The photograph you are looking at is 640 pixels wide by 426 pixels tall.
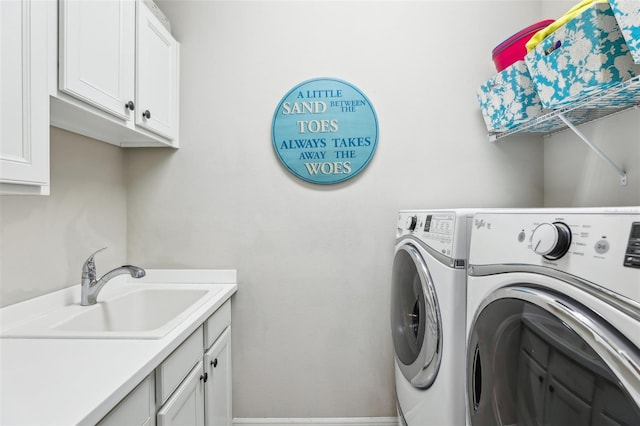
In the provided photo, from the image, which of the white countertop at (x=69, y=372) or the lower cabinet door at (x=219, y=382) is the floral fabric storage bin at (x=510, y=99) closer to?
the white countertop at (x=69, y=372)

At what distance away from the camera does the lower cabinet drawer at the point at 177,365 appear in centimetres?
100

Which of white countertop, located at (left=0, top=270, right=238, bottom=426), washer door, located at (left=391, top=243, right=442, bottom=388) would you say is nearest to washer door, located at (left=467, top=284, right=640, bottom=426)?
washer door, located at (left=391, top=243, right=442, bottom=388)

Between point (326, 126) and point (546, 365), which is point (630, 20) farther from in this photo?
point (326, 126)

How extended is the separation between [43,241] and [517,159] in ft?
7.61

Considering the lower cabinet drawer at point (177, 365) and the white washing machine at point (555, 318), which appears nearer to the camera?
the white washing machine at point (555, 318)

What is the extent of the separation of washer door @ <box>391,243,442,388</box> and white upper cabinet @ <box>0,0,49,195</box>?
130cm

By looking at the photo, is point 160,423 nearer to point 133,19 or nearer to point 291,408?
point 291,408

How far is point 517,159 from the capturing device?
6.09 feet

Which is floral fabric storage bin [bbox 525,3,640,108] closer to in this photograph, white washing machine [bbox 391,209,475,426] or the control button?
white washing machine [bbox 391,209,475,426]

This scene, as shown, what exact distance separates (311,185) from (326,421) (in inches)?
52.1

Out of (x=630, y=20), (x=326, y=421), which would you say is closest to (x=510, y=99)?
(x=630, y=20)

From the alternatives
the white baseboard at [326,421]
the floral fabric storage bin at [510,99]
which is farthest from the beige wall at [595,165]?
the white baseboard at [326,421]

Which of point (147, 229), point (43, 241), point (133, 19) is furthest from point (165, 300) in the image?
point (133, 19)

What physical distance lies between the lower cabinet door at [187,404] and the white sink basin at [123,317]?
224 millimetres
